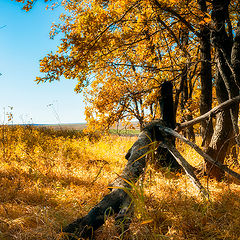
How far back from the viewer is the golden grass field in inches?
70.3

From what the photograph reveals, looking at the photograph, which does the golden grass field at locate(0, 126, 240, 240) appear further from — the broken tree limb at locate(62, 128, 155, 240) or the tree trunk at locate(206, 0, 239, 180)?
the tree trunk at locate(206, 0, 239, 180)

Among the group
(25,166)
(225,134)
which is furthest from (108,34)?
(25,166)

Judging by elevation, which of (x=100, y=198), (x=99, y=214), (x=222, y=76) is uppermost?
(x=222, y=76)

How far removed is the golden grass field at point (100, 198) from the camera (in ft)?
5.86

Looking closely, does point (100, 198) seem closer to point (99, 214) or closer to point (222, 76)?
point (99, 214)

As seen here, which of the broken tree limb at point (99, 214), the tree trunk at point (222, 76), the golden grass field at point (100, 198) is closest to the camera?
the broken tree limb at point (99, 214)

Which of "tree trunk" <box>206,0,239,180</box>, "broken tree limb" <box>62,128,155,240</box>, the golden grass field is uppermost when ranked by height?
"tree trunk" <box>206,0,239,180</box>

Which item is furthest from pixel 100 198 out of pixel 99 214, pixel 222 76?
pixel 222 76

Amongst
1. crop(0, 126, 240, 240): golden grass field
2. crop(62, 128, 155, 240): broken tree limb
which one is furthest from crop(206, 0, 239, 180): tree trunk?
crop(62, 128, 155, 240): broken tree limb

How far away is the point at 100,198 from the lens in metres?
3.16

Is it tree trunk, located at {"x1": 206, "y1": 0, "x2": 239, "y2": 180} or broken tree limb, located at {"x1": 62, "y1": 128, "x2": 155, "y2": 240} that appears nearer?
broken tree limb, located at {"x1": 62, "y1": 128, "x2": 155, "y2": 240}

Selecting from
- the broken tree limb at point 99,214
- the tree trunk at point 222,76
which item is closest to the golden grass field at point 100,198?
the broken tree limb at point 99,214

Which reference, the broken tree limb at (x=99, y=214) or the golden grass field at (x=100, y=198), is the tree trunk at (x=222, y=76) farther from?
the broken tree limb at (x=99, y=214)

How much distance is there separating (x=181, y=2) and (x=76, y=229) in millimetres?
4494
